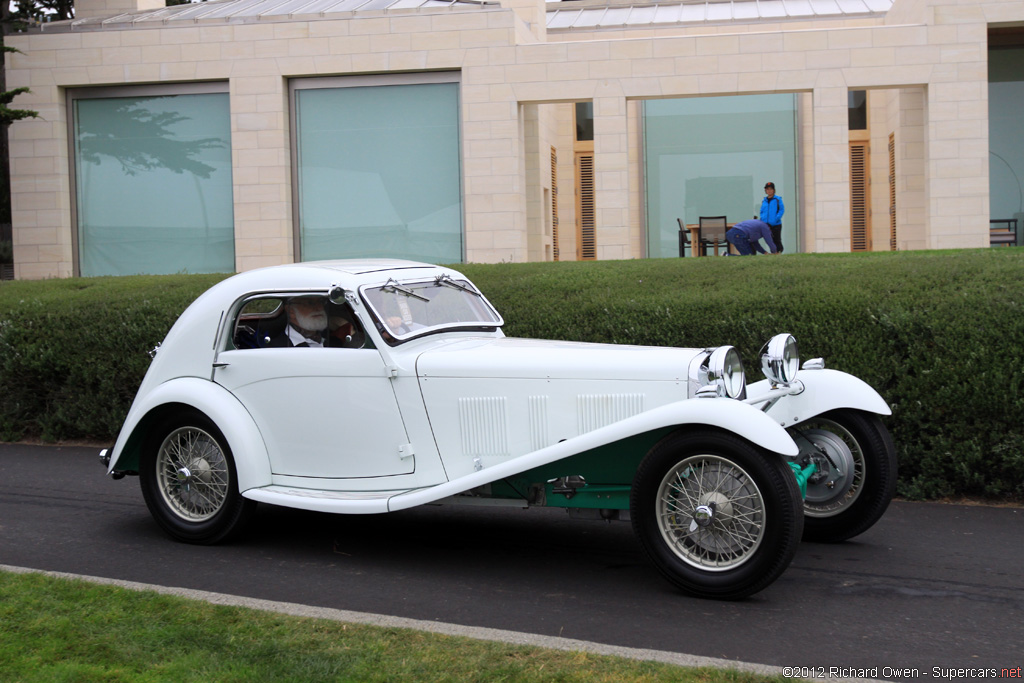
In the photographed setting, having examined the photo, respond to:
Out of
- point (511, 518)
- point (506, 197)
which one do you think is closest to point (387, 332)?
point (511, 518)

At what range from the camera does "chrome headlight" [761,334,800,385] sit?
5656 millimetres

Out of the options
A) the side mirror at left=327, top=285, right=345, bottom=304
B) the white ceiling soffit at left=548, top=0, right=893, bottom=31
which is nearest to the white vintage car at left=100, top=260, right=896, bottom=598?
the side mirror at left=327, top=285, right=345, bottom=304

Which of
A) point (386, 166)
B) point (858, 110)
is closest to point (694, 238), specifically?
point (858, 110)

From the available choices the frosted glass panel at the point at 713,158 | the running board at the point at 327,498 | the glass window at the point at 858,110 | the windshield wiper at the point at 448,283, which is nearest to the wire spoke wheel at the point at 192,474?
the running board at the point at 327,498

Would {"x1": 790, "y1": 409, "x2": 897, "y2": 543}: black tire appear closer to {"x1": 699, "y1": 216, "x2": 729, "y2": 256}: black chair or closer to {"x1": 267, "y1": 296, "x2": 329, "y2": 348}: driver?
{"x1": 267, "y1": 296, "x2": 329, "y2": 348}: driver

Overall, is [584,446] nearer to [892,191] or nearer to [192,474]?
[192,474]

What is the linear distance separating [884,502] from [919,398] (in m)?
1.76

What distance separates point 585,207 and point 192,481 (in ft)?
62.7

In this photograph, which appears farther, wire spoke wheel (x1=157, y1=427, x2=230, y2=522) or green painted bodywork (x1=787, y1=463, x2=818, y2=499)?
wire spoke wheel (x1=157, y1=427, x2=230, y2=522)

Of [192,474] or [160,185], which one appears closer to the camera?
[192,474]

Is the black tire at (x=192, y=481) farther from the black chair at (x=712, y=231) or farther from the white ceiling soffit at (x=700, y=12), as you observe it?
the white ceiling soffit at (x=700, y=12)

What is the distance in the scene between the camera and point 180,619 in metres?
4.63

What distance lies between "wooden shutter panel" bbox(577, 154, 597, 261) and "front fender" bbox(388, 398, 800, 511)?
18.8 meters

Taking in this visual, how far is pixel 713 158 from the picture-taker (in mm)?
21781
